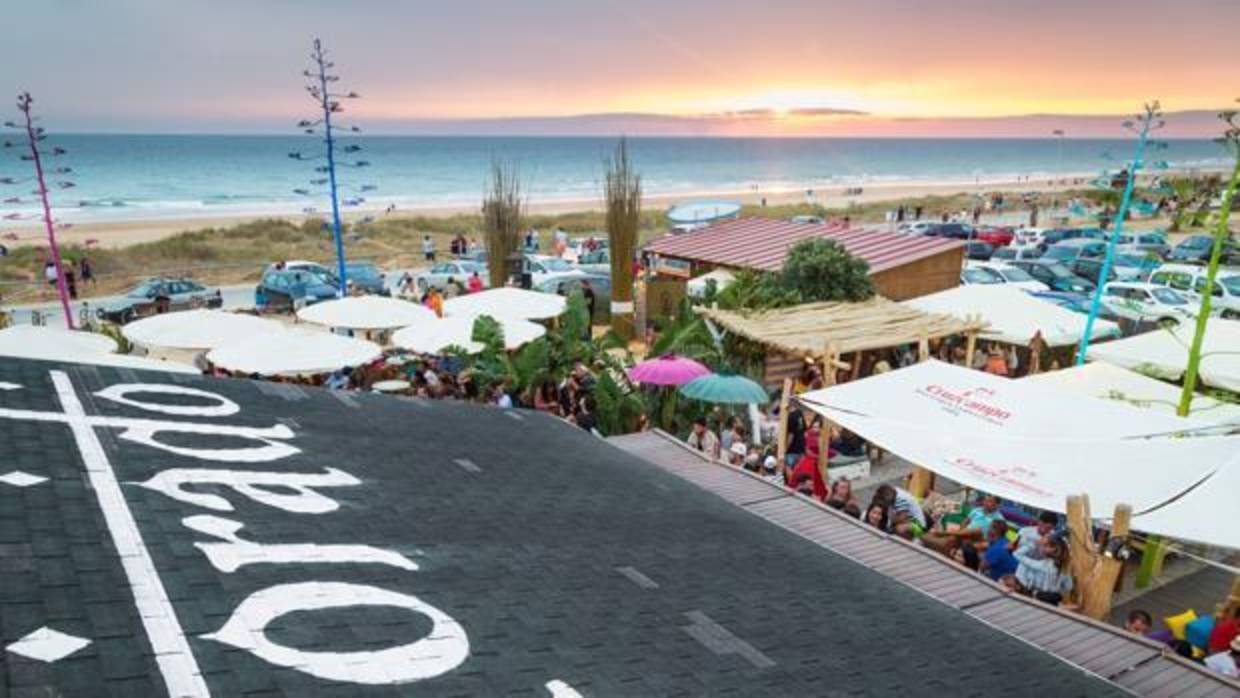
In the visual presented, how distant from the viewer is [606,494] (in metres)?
7.70

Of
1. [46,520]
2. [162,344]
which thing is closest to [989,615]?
[46,520]

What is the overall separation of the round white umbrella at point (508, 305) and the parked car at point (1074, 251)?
20631 millimetres

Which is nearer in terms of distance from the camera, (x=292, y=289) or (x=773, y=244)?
(x=773, y=244)

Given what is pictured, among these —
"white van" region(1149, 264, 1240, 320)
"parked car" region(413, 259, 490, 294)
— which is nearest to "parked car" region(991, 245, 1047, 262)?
"white van" region(1149, 264, 1240, 320)

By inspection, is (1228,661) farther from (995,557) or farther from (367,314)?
(367,314)

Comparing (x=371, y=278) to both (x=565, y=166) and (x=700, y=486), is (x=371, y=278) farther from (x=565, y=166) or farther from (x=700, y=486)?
(x=565, y=166)

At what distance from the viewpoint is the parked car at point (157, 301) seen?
2259cm

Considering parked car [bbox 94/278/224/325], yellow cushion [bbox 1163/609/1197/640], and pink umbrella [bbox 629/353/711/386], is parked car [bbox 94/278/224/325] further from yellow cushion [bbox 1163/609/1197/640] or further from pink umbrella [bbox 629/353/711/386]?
yellow cushion [bbox 1163/609/1197/640]

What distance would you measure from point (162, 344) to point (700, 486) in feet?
34.3

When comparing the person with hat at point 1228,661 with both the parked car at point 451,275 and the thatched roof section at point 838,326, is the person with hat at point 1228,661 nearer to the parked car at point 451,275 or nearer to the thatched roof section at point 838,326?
the thatched roof section at point 838,326

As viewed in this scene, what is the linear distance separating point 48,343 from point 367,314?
5.38 meters

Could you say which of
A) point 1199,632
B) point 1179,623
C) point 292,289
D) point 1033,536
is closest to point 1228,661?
point 1199,632

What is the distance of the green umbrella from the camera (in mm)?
12086

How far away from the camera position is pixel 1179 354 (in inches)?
530
